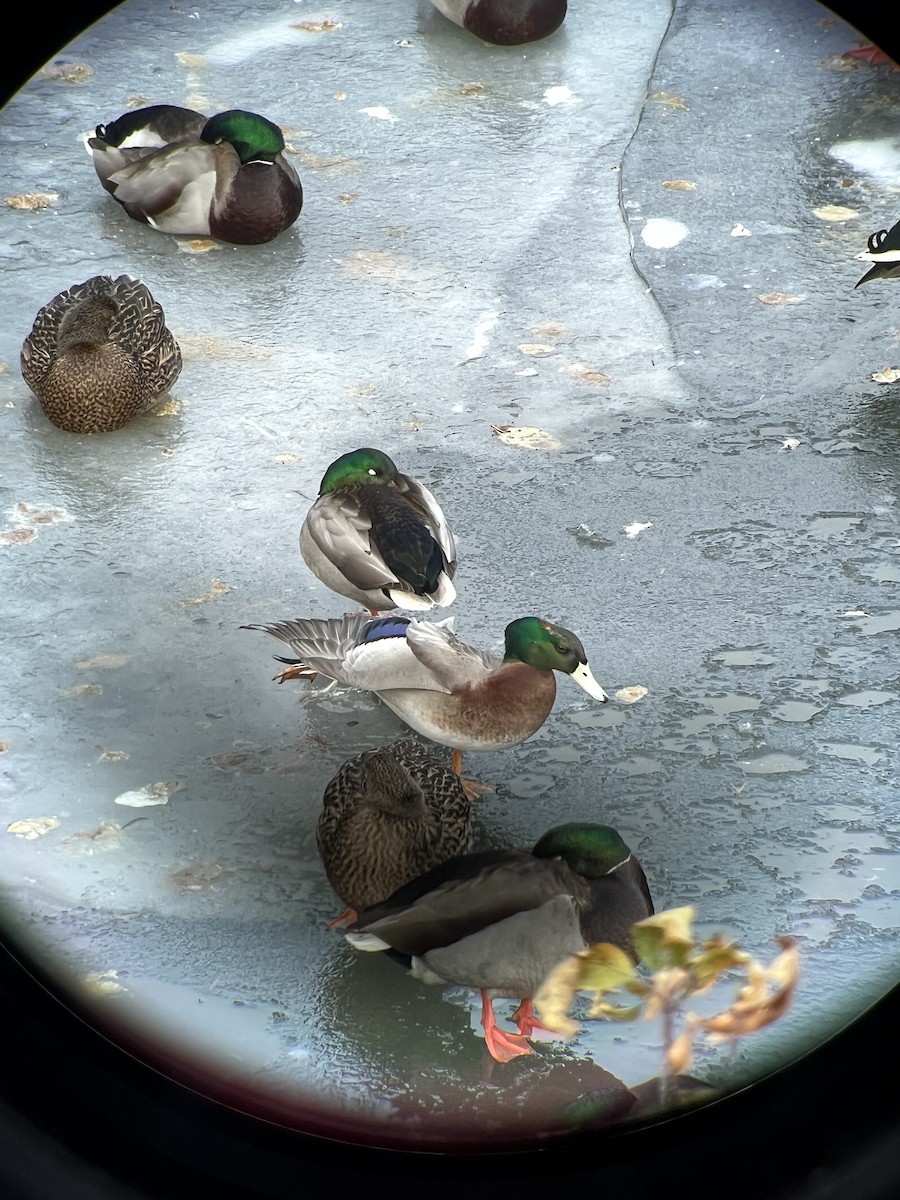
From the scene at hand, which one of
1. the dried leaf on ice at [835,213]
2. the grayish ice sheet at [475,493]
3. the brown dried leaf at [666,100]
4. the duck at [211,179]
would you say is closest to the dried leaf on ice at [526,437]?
the grayish ice sheet at [475,493]

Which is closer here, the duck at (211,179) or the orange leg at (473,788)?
the orange leg at (473,788)

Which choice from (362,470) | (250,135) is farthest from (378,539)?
(250,135)

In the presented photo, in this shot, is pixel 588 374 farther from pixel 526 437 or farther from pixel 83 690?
pixel 83 690

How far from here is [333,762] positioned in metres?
3.33

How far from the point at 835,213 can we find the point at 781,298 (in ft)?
2.39

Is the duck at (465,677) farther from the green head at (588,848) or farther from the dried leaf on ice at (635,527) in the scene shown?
the dried leaf on ice at (635,527)

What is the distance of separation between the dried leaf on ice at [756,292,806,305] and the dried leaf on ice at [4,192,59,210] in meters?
2.99

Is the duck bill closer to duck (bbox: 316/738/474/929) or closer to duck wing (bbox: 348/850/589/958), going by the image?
duck (bbox: 316/738/474/929)

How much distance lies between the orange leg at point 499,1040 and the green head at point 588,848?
31 centimetres

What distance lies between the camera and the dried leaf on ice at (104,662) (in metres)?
3.57

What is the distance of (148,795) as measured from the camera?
3184 millimetres

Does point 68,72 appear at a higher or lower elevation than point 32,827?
higher

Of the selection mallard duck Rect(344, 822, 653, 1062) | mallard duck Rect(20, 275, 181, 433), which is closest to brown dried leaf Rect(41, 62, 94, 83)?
mallard duck Rect(20, 275, 181, 433)

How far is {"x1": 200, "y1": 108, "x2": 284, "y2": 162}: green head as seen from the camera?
5488 millimetres
